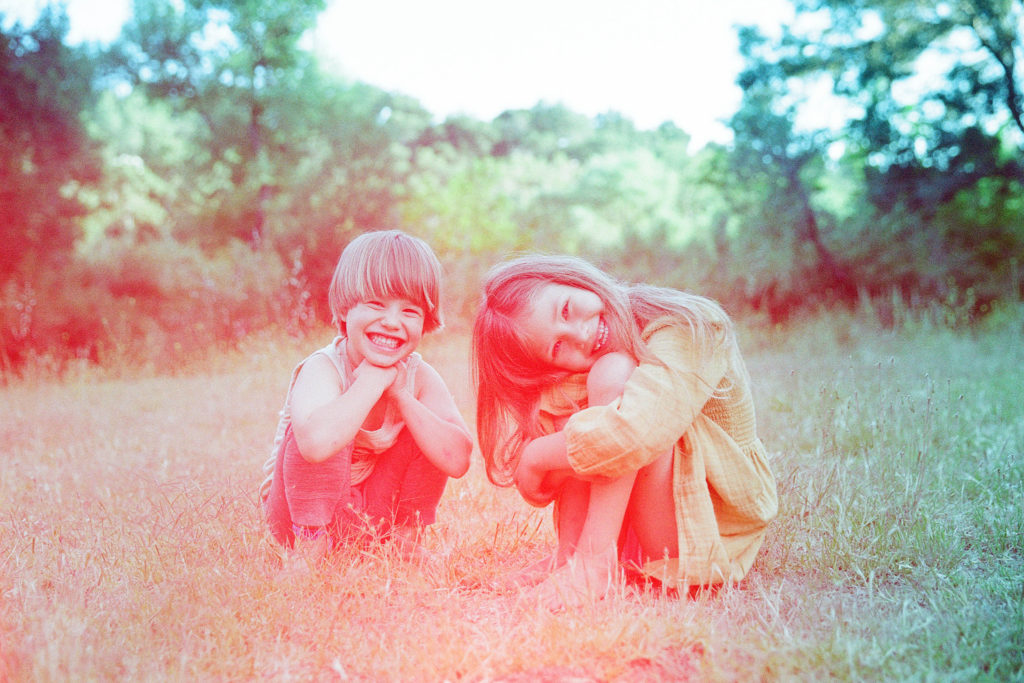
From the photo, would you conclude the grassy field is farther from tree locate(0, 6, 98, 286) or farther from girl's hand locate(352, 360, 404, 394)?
tree locate(0, 6, 98, 286)

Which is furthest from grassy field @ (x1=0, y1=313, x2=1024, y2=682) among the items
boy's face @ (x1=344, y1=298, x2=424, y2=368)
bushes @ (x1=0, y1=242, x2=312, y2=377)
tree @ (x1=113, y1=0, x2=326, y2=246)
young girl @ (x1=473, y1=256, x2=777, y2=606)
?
tree @ (x1=113, y1=0, x2=326, y2=246)

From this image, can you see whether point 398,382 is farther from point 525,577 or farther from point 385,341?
point 525,577

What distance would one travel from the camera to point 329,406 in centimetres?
234

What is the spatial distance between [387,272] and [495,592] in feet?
3.25

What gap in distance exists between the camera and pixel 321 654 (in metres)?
1.97

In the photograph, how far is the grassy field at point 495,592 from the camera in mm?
1892

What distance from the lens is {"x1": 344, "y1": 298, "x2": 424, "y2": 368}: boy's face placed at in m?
2.46

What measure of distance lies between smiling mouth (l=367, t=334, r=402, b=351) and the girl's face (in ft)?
1.35

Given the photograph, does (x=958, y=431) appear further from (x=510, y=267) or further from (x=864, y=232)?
(x=864, y=232)

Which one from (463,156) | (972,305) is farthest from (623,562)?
(463,156)

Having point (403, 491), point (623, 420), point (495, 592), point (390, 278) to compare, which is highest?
point (390, 278)

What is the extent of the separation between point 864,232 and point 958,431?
7.01 metres

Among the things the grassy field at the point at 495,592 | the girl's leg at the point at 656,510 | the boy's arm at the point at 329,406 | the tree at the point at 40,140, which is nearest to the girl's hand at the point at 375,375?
the boy's arm at the point at 329,406

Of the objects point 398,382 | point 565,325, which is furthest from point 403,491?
point 565,325
